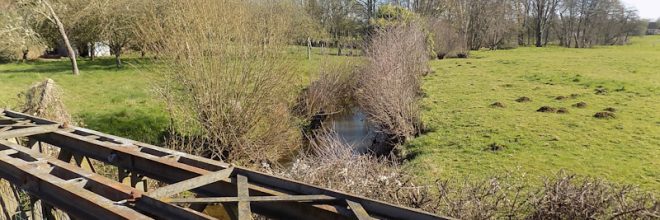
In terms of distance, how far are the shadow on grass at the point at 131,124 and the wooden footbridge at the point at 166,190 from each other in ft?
32.6

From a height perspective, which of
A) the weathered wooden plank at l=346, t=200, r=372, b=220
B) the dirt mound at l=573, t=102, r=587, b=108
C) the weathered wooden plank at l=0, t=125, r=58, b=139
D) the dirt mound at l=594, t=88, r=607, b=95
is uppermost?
the weathered wooden plank at l=0, t=125, r=58, b=139

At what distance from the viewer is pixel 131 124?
1611 cm

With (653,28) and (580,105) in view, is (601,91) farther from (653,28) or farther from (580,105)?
(653,28)

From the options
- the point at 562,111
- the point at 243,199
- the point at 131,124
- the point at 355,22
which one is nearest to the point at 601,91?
the point at 562,111

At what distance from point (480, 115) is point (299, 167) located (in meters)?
10.9

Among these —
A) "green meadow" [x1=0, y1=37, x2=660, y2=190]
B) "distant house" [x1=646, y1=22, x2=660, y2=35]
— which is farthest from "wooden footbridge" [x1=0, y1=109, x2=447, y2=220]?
"distant house" [x1=646, y1=22, x2=660, y2=35]

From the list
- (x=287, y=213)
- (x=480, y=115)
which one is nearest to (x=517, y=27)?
(x=480, y=115)

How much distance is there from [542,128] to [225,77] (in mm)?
9886

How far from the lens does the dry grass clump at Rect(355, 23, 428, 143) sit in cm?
1566

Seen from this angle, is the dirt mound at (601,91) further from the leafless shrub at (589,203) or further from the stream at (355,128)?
the leafless shrub at (589,203)

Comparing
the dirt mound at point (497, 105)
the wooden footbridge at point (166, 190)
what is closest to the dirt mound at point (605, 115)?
the dirt mound at point (497, 105)

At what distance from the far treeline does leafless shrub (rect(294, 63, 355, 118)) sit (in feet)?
6.78

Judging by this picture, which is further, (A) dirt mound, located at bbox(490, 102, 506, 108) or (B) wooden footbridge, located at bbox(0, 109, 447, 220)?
(A) dirt mound, located at bbox(490, 102, 506, 108)

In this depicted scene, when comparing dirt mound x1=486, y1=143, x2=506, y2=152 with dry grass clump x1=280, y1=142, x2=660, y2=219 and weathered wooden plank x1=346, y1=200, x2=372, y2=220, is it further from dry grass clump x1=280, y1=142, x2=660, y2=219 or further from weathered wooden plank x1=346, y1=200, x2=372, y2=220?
weathered wooden plank x1=346, y1=200, x2=372, y2=220
